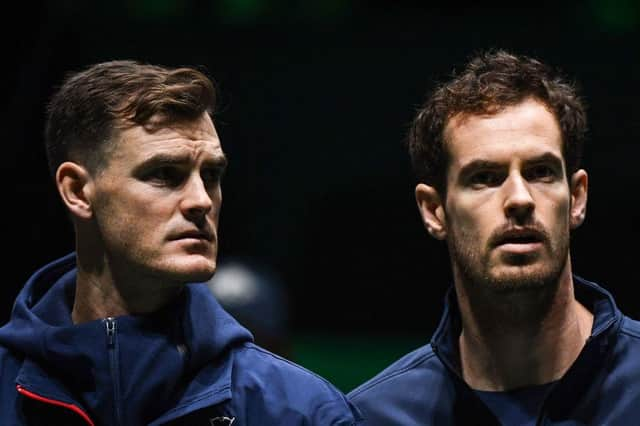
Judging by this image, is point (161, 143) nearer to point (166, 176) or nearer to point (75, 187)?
point (166, 176)

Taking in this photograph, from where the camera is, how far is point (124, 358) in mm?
3508

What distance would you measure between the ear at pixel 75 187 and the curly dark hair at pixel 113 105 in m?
0.03

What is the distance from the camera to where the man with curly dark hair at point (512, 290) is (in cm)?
373

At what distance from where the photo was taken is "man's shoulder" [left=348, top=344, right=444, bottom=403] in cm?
395

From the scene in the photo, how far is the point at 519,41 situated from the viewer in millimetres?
7047

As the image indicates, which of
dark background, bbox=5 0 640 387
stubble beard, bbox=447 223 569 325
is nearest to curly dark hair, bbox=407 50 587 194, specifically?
stubble beard, bbox=447 223 569 325

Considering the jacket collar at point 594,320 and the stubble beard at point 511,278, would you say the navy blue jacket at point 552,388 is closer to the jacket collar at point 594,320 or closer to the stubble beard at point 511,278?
the jacket collar at point 594,320

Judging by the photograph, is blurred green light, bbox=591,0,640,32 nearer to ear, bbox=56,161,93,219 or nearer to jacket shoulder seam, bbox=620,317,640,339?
jacket shoulder seam, bbox=620,317,640,339

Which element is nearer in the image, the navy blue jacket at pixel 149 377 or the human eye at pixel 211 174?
the navy blue jacket at pixel 149 377

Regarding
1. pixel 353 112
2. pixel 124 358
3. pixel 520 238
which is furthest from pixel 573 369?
pixel 353 112

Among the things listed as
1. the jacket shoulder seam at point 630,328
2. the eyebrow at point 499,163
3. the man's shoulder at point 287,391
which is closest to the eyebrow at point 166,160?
the man's shoulder at point 287,391

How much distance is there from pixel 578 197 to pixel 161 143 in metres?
1.33

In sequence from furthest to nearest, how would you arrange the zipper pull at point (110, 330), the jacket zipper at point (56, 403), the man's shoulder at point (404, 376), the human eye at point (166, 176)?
the man's shoulder at point (404, 376)
the human eye at point (166, 176)
the zipper pull at point (110, 330)
the jacket zipper at point (56, 403)

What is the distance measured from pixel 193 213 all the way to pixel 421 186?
0.88m
